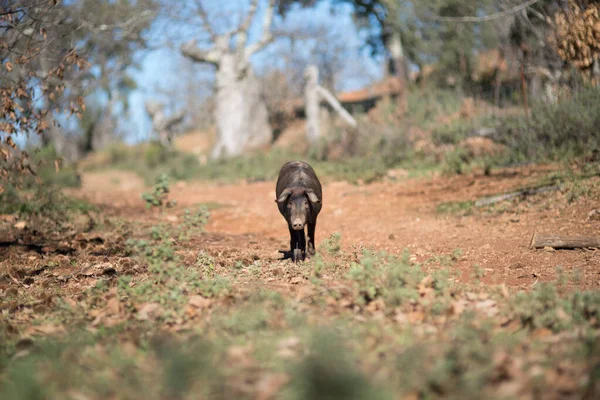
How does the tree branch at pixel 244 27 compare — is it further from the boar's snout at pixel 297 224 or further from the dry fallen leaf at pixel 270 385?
the dry fallen leaf at pixel 270 385

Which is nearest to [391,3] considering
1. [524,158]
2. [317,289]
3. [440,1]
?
[440,1]

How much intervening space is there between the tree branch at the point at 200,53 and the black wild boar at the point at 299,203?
53.4 feet

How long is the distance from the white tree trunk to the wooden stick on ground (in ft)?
54.7

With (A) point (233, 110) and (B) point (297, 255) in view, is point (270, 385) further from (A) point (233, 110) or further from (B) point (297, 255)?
(A) point (233, 110)

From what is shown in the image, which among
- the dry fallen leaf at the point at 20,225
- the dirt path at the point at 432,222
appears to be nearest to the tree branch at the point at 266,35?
the dirt path at the point at 432,222

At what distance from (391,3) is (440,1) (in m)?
2.11

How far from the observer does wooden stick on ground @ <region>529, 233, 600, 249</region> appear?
22.1ft

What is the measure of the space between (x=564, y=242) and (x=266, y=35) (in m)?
18.6

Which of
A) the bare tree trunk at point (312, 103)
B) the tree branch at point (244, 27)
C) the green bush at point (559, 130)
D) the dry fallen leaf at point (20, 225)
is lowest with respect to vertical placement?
the dry fallen leaf at point (20, 225)

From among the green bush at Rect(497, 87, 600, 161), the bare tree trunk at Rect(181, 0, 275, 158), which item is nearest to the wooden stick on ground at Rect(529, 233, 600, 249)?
the green bush at Rect(497, 87, 600, 161)

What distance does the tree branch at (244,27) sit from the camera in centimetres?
2291

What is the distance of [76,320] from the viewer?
4.57m

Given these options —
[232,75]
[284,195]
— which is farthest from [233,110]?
[284,195]

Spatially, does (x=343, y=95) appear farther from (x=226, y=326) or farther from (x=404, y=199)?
(x=226, y=326)
